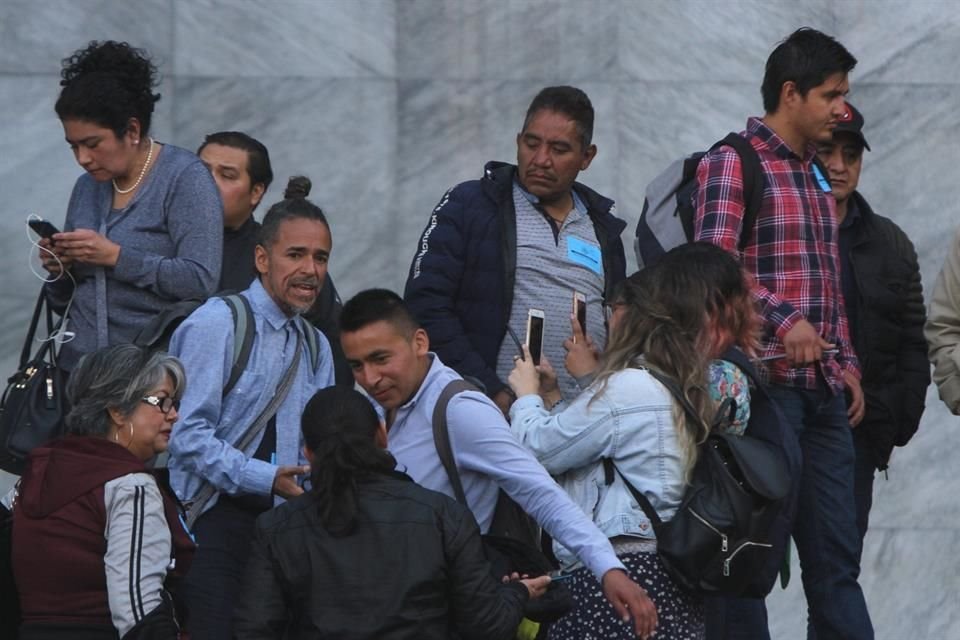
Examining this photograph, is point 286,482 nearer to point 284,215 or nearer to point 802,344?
point 284,215

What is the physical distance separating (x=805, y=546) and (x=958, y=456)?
238cm

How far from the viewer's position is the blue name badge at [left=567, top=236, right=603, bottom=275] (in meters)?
7.29

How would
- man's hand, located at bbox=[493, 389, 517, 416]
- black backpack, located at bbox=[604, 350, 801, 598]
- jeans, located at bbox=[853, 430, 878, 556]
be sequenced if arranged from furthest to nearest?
jeans, located at bbox=[853, 430, 878, 556] < man's hand, located at bbox=[493, 389, 517, 416] < black backpack, located at bbox=[604, 350, 801, 598]

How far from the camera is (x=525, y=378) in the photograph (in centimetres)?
635

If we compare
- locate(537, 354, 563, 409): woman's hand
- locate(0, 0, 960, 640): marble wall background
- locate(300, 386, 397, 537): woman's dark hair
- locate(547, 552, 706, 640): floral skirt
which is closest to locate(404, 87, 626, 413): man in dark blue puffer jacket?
locate(537, 354, 563, 409): woman's hand

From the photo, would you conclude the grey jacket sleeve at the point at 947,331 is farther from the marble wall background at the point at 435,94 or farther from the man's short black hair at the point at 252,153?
the man's short black hair at the point at 252,153

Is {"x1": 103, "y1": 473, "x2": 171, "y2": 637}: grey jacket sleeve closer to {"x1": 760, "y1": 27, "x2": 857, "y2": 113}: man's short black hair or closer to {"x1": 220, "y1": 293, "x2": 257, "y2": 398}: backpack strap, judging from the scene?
{"x1": 220, "y1": 293, "x2": 257, "y2": 398}: backpack strap

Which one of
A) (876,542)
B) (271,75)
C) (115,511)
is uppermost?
(271,75)

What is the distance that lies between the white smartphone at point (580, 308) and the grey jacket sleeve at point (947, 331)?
127cm

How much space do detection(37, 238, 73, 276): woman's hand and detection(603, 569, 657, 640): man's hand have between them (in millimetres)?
2043

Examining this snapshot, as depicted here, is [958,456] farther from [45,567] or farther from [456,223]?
[45,567]

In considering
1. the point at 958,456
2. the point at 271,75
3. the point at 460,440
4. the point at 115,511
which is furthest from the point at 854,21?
the point at 115,511

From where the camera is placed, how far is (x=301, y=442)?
6516mm

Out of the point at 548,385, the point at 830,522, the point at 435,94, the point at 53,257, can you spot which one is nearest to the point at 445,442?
the point at 548,385
